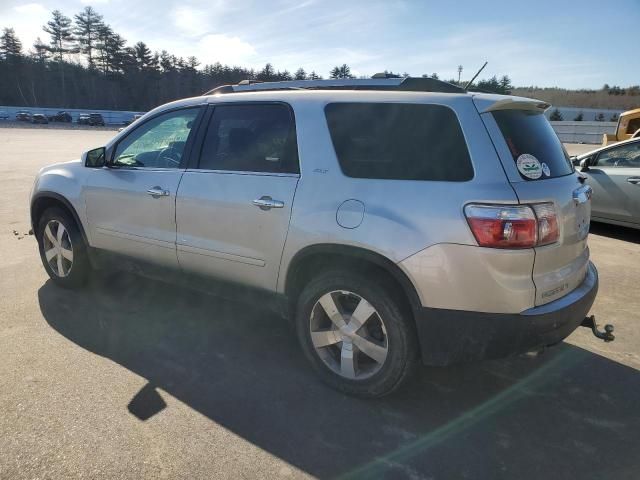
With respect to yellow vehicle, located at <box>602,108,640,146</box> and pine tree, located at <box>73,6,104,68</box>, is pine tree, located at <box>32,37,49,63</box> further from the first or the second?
yellow vehicle, located at <box>602,108,640,146</box>

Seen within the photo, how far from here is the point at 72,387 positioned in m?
3.00

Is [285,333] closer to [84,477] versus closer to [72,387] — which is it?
[72,387]

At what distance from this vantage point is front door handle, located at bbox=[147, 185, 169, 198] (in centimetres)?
367

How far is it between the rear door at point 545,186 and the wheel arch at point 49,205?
12.0ft

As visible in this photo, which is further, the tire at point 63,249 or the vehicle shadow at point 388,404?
the tire at point 63,249

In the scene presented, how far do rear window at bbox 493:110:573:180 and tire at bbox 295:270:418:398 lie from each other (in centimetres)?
101

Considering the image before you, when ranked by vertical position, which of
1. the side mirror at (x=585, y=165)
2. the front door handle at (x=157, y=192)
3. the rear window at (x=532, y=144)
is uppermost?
the rear window at (x=532, y=144)

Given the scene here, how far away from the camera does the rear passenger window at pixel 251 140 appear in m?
3.17

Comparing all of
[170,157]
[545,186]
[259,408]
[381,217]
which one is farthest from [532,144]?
[170,157]

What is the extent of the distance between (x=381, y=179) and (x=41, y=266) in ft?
14.3

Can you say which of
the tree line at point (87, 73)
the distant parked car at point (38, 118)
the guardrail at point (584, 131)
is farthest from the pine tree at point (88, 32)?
the guardrail at point (584, 131)

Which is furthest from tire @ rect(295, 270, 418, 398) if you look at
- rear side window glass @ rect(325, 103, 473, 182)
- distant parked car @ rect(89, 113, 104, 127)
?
distant parked car @ rect(89, 113, 104, 127)

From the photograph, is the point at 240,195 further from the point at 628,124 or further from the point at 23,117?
the point at 23,117

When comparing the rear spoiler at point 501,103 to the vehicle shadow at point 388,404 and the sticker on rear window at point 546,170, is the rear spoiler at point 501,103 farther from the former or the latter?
the vehicle shadow at point 388,404
